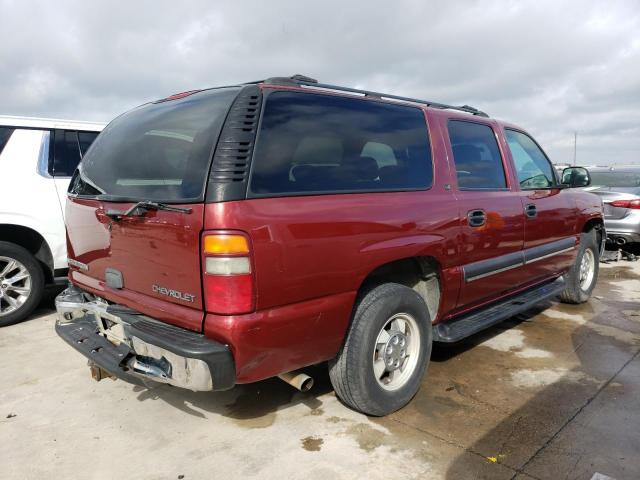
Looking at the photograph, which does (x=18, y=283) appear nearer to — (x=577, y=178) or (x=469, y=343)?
(x=469, y=343)

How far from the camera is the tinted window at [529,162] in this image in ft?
14.0

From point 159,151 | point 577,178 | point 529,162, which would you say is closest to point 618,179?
point 577,178

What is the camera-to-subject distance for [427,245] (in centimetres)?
304

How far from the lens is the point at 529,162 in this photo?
177 inches

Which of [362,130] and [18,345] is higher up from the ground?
[362,130]

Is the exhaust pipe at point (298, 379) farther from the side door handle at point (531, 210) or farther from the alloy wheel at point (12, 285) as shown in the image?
the alloy wheel at point (12, 285)

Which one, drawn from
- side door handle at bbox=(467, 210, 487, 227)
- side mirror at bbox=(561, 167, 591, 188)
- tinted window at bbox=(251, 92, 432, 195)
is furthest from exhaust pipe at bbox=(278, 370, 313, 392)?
side mirror at bbox=(561, 167, 591, 188)

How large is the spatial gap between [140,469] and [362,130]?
2.21 m

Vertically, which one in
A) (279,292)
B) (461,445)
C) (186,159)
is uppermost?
(186,159)

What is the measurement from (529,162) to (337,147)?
A: 2538mm

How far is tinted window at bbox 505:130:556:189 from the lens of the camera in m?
4.27

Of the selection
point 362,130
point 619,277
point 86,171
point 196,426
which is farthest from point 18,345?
point 619,277

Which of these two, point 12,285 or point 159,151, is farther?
point 12,285

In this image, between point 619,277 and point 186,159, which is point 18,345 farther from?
point 619,277
